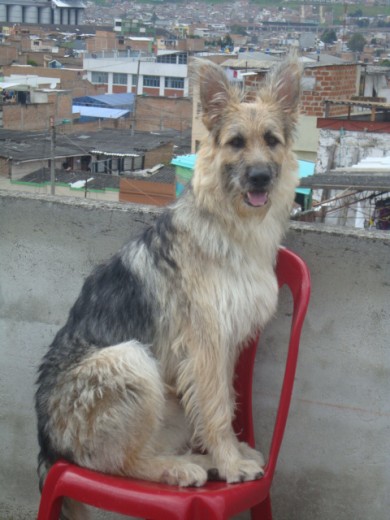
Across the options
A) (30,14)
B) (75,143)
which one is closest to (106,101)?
(75,143)

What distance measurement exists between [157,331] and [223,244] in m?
0.42

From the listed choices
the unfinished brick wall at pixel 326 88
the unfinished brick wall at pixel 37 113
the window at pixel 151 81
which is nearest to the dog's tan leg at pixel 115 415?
the unfinished brick wall at pixel 326 88

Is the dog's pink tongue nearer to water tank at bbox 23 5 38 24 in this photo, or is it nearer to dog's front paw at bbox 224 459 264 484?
dog's front paw at bbox 224 459 264 484

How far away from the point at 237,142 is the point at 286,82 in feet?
1.05

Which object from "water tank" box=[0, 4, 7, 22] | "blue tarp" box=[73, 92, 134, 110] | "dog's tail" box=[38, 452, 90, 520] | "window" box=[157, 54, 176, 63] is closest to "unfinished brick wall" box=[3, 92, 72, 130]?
"blue tarp" box=[73, 92, 134, 110]

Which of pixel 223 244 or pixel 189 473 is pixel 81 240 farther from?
pixel 189 473

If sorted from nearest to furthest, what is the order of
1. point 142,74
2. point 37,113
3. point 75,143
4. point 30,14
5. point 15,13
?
1. point 75,143
2. point 37,113
3. point 142,74
4. point 15,13
5. point 30,14

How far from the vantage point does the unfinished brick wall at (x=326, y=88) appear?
50.2ft

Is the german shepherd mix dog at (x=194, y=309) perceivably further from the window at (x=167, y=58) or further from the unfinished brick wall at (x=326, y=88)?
the window at (x=167, y=58)

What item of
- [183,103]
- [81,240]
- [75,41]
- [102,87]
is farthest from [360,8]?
[81,240]

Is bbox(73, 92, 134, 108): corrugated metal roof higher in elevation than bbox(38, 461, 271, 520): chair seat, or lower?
lower

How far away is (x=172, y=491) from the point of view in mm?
2346

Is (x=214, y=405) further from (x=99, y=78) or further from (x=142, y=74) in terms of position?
(x=99, y=78)

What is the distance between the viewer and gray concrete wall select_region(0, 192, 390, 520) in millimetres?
2887
